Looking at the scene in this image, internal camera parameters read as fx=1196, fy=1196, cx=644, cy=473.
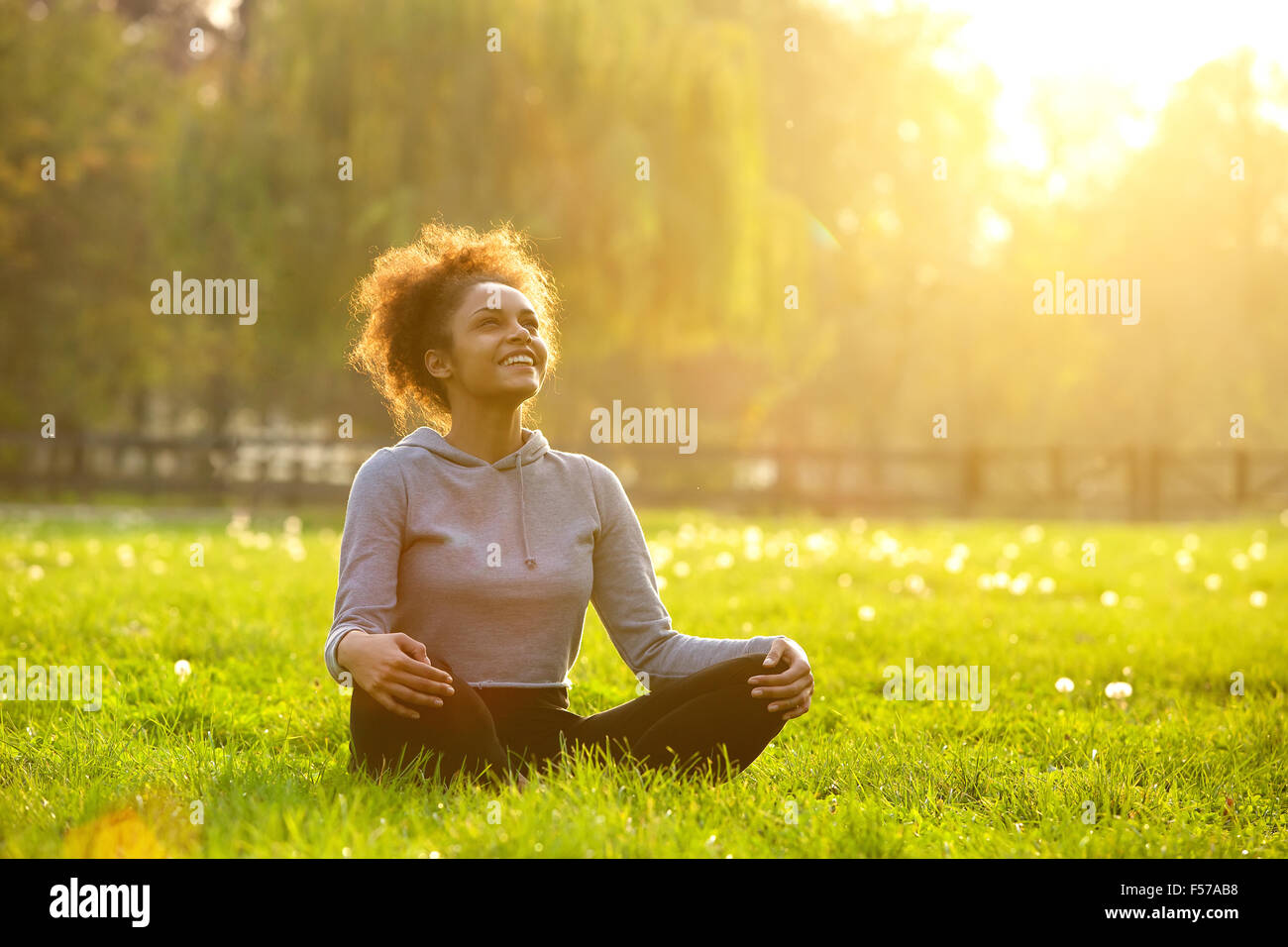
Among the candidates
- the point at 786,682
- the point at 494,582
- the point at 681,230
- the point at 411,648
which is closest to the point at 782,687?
the point at 786,682

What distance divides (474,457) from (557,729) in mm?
781

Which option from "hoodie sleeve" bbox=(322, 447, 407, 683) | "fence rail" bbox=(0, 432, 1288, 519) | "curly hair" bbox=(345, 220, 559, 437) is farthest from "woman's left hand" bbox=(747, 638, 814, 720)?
"fence rail" bbox=(0, 432, 1288, 519)

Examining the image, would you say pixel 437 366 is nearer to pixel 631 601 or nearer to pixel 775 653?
pixel 631 601

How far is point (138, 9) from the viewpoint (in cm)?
2748

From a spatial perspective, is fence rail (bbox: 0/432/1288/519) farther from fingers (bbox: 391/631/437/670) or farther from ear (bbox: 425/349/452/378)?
fingers (bbox: 391/631/437/670)

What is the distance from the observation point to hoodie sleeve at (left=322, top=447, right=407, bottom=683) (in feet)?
9.67

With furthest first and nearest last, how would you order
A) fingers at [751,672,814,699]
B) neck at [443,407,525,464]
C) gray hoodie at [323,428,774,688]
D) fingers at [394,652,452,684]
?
neck at [443,407,525,464], gray hoodie at [323,428,774,688], fingers at [751,672,814,699], fingers at [394,652,452,684]

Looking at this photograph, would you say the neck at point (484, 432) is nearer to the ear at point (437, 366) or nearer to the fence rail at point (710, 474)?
the ear at point (437, 366)

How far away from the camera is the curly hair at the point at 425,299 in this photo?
340 cm

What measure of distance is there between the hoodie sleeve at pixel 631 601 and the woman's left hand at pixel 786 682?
28 centimetres

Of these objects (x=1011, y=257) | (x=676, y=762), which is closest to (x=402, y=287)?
(x=676, y=762)

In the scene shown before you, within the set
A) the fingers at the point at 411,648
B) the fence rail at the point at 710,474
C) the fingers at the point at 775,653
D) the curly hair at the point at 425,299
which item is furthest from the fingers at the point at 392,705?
the fence rail at the point at 710,474

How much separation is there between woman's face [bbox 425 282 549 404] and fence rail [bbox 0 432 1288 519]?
510 inches
